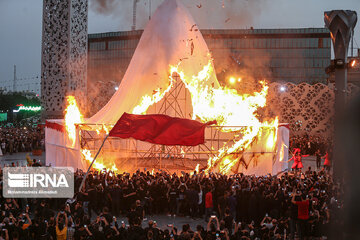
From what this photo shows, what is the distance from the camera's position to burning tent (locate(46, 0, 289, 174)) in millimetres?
17891

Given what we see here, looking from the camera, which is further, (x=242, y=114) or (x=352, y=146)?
(x=242, y=114)

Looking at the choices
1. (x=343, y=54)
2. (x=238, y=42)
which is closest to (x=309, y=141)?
(x=343, y=54)

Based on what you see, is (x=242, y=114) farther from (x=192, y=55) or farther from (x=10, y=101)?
(x=10, y=101)

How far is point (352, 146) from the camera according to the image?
5.95 ft

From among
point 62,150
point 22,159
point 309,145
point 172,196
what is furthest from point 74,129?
point 309,145

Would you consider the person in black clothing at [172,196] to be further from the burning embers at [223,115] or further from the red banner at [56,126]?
the red banner at [56,126]

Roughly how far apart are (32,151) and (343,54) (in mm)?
26190

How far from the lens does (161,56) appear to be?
2122cm

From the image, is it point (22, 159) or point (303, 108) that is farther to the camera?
point (303, 108)

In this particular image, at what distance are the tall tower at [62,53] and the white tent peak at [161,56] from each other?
13.3m

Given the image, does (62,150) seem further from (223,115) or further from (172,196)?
(172,196)

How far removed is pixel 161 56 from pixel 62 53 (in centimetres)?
1504

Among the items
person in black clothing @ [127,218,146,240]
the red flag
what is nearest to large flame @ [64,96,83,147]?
the red flag

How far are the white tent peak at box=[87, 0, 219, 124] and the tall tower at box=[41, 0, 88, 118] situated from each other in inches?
524
